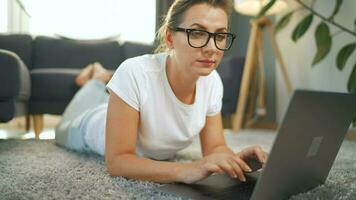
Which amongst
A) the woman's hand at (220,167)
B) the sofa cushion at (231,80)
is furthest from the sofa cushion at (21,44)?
the woman's hand at (220,167)

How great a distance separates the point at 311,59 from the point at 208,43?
178 cm

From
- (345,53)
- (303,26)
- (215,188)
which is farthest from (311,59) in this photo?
(215,188)

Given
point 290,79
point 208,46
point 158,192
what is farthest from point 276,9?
point 158,192

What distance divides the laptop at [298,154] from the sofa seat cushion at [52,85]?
1585 millimetres

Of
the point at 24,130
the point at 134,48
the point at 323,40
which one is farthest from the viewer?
the point at 134,48

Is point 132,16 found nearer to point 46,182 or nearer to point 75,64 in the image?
point 75,64

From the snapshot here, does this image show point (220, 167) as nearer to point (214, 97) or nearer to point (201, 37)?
point (201, 37)

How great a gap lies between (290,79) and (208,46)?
206 centimetres

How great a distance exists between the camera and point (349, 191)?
0.81 metres

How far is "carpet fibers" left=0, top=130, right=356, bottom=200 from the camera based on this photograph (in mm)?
747

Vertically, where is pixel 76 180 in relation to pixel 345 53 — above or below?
below

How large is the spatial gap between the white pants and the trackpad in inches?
24.6

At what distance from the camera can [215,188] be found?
0.77 m

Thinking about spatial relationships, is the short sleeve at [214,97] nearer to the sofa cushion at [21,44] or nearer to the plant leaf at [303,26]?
the plant leaf at [303,26]
